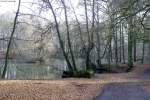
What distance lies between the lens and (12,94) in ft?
39.9

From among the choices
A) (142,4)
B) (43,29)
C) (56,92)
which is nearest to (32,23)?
(43,29)

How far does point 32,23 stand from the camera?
27.5 m

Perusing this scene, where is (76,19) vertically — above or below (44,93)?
above

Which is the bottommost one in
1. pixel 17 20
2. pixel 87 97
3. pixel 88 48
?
pixel 87 97

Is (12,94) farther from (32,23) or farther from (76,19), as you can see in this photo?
(76,19)

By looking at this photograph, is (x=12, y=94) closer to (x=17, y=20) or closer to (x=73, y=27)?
(x=17, y=20)

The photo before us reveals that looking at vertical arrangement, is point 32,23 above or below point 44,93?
above

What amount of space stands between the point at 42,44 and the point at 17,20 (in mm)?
3035

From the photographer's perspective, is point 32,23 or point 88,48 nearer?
point 32,23

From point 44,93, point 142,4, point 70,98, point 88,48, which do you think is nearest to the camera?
point 70,98

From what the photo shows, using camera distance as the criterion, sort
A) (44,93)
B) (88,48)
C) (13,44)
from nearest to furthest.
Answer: (44,93)
(13,44)
(88,48)

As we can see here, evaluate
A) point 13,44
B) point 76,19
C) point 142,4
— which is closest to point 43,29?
point 13,44

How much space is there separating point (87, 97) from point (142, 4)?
6.93m

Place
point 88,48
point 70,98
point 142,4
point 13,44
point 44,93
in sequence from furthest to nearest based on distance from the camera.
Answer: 1. point 88,48
2. point 13,44
3. point 142,4
4. point 44,93
5. point 70,98
